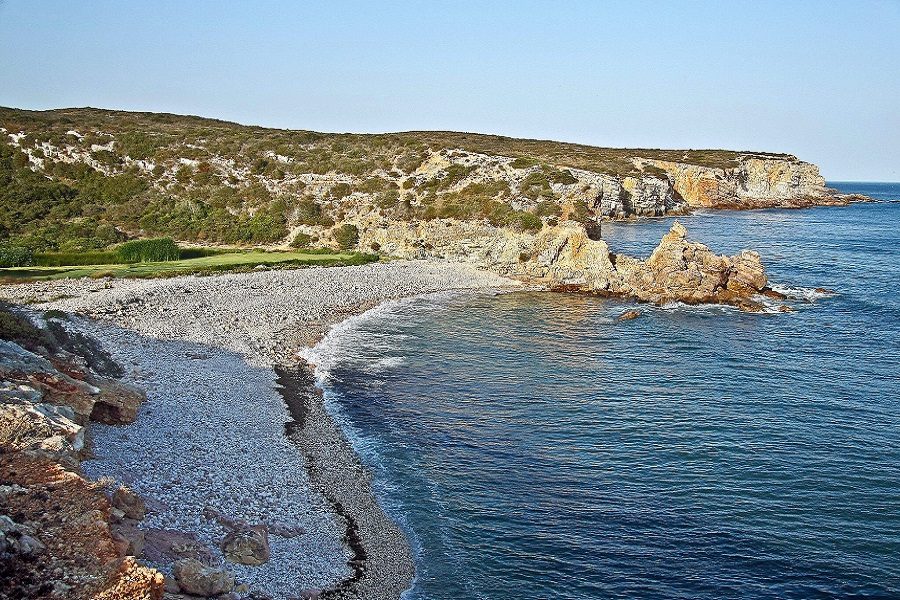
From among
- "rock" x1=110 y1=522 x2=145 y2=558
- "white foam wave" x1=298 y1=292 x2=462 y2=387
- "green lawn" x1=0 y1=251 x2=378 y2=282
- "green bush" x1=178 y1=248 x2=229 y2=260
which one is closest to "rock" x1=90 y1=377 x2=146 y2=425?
"rock" x1=110 y1=522 x2=145 y2=558

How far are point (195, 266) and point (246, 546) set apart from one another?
3739 cm

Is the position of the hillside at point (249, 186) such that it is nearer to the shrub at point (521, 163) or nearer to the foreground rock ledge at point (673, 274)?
the shrub at point (521, 163)

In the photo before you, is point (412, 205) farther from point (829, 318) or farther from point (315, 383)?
point (315, 383)

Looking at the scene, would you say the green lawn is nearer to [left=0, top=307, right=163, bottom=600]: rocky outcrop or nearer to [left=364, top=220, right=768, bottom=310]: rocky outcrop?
[left=364, top=220, right=768, bottom=310]: rocky outcrop

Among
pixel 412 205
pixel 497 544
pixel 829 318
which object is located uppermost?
pixel 412 205

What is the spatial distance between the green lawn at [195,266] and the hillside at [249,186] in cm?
810

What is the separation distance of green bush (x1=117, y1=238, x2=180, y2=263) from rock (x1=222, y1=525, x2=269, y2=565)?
41.0m

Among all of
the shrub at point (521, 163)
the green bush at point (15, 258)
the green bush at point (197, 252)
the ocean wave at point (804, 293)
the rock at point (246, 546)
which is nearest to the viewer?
the rock at point (246, 546)

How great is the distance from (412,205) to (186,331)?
138 ft

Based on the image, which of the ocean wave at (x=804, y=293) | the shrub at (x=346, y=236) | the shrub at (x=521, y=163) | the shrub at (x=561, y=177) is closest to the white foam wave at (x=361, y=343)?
the shrub at (x=346, y=236)

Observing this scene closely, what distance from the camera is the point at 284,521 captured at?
606 inches

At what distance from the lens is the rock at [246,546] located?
44.3ft

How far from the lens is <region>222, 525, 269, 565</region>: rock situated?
13.5 m

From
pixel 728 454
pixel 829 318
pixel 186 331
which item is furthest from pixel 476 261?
pixel 728 454
